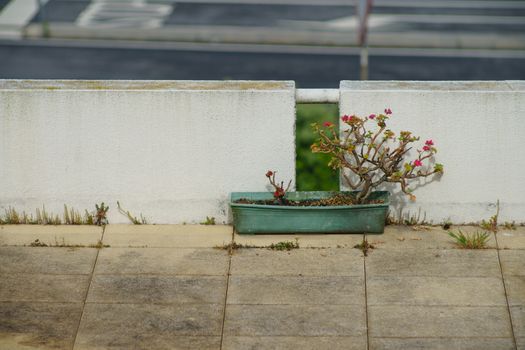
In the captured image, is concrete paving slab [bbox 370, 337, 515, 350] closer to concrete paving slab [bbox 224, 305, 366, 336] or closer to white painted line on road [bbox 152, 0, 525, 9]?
concrete paving slab [bbox 224, 305, 366, 336]

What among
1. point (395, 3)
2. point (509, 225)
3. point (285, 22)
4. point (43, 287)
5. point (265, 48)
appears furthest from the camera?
point (395, 3)

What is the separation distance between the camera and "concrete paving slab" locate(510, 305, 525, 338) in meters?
8.24

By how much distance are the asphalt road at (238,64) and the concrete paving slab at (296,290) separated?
11.6 meters

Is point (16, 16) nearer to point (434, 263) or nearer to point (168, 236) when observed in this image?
point (168, 236)

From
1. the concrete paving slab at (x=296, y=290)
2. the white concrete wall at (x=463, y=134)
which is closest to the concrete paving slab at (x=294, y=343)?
the concrete paving slab at (x=296, y=290)

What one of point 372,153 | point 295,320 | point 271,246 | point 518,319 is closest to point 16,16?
point 372,153

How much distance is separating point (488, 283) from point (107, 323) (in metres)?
3.17

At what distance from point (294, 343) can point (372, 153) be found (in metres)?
2.41

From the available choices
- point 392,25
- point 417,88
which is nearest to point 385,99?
point 417,88

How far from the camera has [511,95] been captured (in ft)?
31.6

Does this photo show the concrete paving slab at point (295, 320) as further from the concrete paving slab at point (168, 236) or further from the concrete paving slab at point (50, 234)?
the concrete paving slab at point (50, 234)

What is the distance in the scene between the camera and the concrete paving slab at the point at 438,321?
8242 mm

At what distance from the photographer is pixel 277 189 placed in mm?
9695

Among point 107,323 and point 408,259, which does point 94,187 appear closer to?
point 107,323
